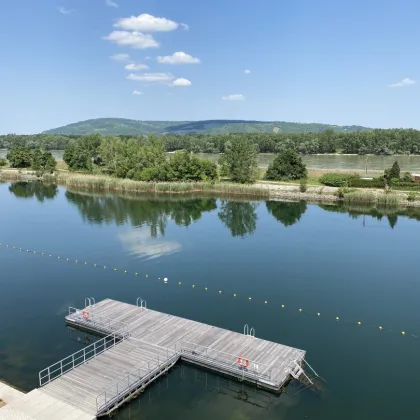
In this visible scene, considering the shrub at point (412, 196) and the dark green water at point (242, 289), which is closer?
the dark green water at point (242, 289)

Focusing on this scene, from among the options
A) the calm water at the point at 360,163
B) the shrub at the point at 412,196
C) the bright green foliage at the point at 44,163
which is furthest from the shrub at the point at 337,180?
the bright green foliage at the point at 44,163

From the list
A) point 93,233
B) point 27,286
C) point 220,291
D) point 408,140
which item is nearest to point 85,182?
point 93,233

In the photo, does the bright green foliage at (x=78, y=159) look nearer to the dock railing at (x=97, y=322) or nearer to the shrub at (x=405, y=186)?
the shrub at (x=405, y=186)

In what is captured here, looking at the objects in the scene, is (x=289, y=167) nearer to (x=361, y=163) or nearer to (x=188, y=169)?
(x=188, y=169)

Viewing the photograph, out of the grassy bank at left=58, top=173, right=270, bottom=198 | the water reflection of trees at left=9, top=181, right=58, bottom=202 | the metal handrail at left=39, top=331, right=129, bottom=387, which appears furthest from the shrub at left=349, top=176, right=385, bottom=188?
the metal handrail at left=39, top=331, right=129, bottom=387

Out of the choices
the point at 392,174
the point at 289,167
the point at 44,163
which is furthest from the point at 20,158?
the point at 392,174
